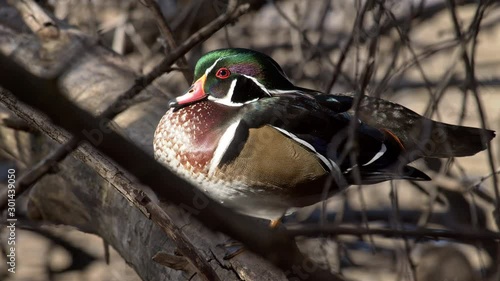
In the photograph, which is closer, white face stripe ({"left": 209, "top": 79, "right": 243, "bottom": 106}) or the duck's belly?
the duck's belly

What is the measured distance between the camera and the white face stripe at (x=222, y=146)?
1.52m

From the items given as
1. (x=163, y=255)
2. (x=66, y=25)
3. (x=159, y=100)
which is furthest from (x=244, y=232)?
(x=66, y=25)

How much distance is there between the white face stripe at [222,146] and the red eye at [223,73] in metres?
0.14

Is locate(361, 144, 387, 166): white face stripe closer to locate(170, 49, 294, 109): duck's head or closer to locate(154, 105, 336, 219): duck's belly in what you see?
locate(154, 105, 336, 219): duck's belly

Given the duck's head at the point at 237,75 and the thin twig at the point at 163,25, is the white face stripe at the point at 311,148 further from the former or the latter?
the thin twig at the point at 163,25

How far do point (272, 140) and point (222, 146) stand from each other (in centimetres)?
11

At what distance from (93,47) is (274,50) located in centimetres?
152

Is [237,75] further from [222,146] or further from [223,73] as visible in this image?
[222,146]

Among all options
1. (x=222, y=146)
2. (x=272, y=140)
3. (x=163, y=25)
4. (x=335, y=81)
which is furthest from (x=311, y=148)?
(x=335, y=81)

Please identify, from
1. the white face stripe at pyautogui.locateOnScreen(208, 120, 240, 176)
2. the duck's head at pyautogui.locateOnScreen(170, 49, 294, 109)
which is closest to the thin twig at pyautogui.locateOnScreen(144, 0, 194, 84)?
the duck's head at pyautogui.locateOnScreen(170, 49, 294, 109)

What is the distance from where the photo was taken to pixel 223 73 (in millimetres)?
1635

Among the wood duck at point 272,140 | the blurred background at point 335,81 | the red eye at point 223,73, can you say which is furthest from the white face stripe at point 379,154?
the blurred background at point 335,81

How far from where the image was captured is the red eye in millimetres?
1626

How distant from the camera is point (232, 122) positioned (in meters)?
1.56
